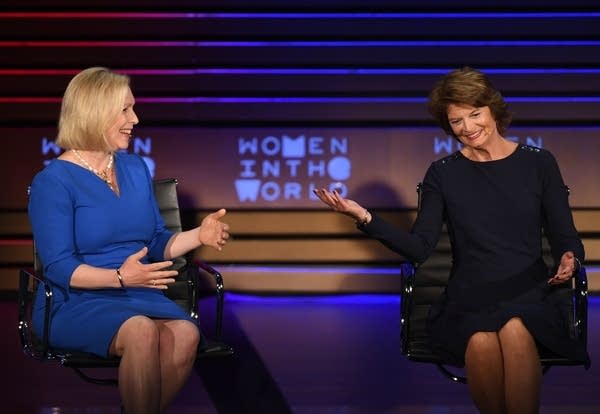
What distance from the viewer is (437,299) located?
364 centimetres

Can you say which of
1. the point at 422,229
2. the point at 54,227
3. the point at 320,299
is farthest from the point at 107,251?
the point at 320,299

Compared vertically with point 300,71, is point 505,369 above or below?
below

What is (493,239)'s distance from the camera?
10.8 feet

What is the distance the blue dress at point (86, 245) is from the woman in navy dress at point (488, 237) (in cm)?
65

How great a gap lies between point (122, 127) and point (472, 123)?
1.12m

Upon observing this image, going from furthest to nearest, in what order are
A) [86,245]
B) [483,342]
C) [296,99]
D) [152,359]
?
[296,99], [86,245], [483,342], [152,359]

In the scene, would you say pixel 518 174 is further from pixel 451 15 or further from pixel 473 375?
pixel 451 15

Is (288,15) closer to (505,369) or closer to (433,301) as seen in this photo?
(433,301)

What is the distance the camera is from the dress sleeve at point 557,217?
3.30 meters

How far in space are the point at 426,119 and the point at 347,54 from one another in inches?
28.1

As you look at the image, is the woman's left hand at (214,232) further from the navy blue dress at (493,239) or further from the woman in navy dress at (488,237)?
the navy blue dress at (493,239)

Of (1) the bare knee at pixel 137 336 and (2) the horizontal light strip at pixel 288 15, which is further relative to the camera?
(2) the horizontal light strip at pixel 288 15

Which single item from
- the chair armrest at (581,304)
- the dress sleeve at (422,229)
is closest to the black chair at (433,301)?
the chair armrest at (581,304)

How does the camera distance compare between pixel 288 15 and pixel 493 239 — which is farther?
pixel 288 15
